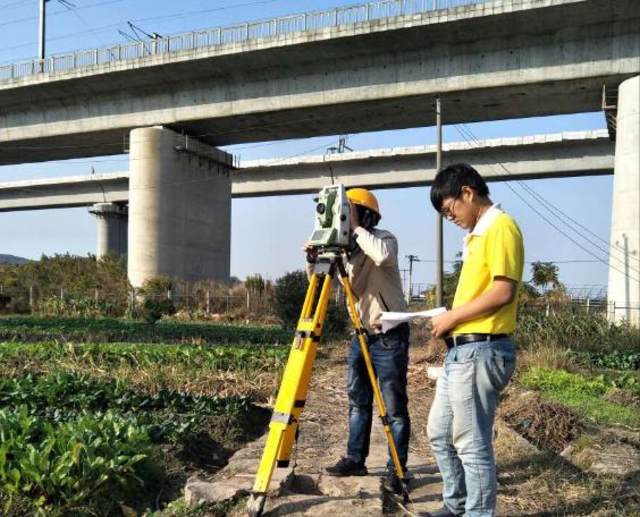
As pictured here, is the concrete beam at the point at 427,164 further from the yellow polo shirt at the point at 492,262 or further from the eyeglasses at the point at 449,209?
the yellow polo shirt at the point at 492,262

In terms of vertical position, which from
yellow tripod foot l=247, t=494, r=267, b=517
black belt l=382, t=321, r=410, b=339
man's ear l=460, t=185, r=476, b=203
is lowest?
yellow tripod foot l=247, t=494, r=267, b=517

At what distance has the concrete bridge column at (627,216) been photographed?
61.0 ft

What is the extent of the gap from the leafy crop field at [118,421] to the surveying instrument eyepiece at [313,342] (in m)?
0.86

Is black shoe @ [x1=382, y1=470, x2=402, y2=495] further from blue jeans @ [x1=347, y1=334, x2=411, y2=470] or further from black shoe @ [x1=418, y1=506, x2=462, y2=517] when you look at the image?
black shoe @ [x1=418, y1=506, x2=462, y2=517]

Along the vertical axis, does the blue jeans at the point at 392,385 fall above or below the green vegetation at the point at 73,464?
above

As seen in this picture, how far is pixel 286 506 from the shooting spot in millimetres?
3334

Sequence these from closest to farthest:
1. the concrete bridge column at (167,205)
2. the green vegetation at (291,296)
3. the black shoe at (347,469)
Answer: the black shoe at (347,469) → the green vegetation at (291,296) → the concrete bridge column at (167,205)

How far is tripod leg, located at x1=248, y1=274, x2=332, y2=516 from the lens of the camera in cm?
321

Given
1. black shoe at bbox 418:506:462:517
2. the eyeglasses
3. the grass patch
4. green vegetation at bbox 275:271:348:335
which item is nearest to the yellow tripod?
black shoe at bbox 418:506:462:517

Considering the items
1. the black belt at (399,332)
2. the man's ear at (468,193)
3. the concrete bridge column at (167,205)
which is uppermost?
the concrete bridge column at (167,205)

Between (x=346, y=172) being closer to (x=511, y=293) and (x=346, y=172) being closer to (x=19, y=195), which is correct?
(x=19, y=195)

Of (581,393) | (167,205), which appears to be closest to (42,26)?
(167,205)

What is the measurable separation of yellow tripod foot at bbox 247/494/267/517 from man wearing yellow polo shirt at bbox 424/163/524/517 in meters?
1.01

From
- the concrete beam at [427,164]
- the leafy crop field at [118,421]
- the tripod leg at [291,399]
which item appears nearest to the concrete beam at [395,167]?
the concrete beam at [427,164]
